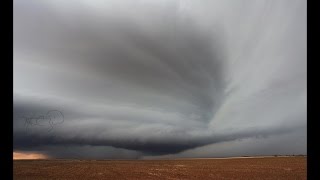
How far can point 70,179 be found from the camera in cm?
4675

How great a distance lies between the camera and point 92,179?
155 feet
